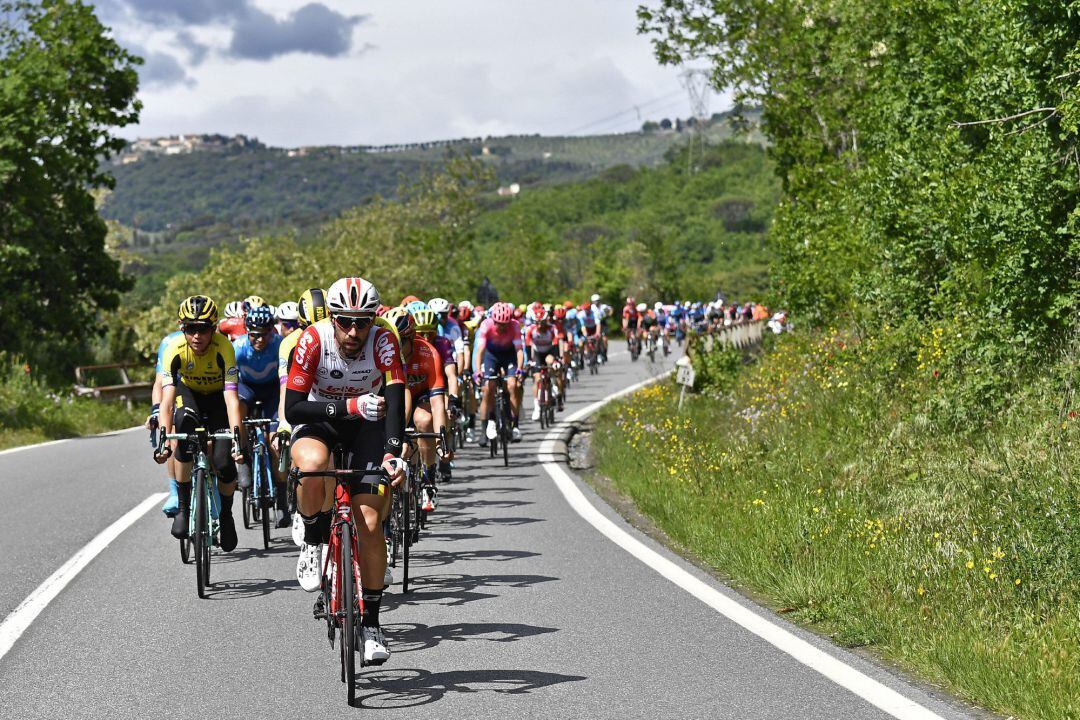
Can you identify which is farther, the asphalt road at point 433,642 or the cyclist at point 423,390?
the cyclist at point 423,390

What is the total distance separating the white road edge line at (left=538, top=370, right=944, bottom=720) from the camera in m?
5.78

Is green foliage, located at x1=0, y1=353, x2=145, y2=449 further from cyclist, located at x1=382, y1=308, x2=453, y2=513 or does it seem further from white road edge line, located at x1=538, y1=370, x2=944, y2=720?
white road edge line, located at x1=538, y1=370, x2=944, y2=720

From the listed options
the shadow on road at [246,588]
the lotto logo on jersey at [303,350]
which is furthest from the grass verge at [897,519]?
the lotto logo on jersey at [303,350]

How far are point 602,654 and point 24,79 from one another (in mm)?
28229

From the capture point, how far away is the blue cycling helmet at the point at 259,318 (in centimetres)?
1129

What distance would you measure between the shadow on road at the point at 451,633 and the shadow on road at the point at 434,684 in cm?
55

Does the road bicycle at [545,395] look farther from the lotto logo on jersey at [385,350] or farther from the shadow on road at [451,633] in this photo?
the lotto logo on jersey at [385,350]

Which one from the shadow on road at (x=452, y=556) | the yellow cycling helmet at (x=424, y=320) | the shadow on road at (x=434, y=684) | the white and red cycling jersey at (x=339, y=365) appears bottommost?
the shadow on road at (x=452, y=556)

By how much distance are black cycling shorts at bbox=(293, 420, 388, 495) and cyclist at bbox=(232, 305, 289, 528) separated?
4.76m

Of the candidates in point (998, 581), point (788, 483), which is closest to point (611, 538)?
point (788, 483)

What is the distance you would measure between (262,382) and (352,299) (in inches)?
214

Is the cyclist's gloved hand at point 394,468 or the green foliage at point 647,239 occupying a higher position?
the green foliage at point 647,239

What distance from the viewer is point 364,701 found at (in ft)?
20.1

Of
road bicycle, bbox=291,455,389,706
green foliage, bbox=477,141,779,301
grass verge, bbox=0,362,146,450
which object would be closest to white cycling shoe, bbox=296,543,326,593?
road bicycle, bbox=291,455,389,706
